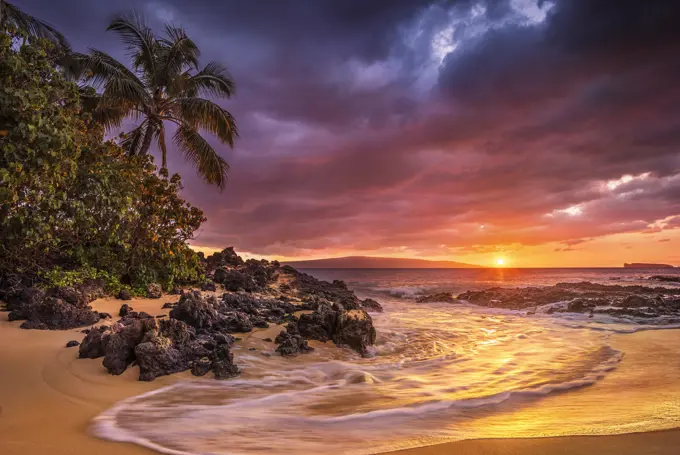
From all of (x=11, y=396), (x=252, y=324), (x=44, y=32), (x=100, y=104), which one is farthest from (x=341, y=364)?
(x=44, y=32)

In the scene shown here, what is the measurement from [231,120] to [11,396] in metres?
13.5

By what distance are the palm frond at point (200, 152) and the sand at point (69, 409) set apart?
32.9 feet

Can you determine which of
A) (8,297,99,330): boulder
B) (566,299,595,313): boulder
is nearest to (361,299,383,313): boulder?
(566,299,595,313): boulder

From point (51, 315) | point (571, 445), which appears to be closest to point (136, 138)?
point (51, 315)

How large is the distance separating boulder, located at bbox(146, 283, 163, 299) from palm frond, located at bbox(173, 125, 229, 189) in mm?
6369

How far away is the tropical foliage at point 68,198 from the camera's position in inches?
209

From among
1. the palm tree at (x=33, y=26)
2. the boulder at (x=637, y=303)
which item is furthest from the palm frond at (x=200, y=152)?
the boulder at (x=637, y=303)

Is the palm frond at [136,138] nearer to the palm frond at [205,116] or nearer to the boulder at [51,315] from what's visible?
the palm frond at [205,116]

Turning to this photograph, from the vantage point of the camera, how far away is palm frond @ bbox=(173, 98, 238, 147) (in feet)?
48.0

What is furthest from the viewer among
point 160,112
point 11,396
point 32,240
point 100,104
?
point 160,112

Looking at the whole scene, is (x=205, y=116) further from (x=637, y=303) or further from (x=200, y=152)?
(x=637, y=303)

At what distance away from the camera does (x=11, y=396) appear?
12.2 ft

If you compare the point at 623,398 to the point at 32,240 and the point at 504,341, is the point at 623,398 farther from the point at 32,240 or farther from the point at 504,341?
the point at 32,240

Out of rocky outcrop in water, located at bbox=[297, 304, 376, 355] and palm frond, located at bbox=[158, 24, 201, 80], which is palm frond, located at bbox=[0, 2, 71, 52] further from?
rocky outcrop in water, located at bbox=[297, 304, 376, 355]
